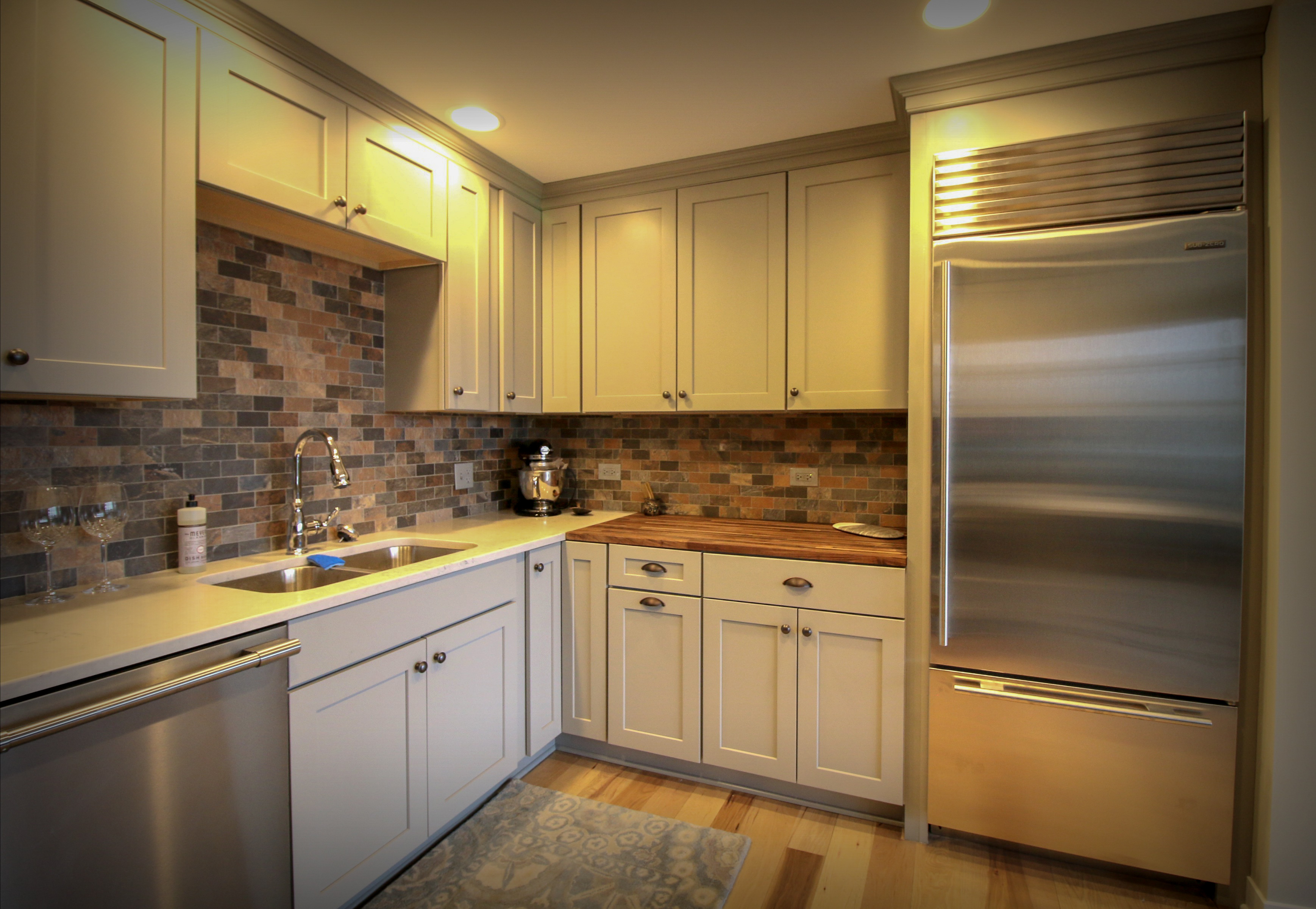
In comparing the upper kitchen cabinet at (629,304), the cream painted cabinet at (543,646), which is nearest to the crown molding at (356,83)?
the upper kitchen cabinet at (629,304)

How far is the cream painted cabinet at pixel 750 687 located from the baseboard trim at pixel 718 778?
0.10 metres

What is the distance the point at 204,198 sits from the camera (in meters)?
1.66

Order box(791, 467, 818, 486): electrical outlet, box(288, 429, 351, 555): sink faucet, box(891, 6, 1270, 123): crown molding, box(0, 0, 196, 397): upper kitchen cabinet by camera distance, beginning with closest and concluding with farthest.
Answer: box(0, 0, 196, 397): upper kitchen cabinet → box(891, 6, 1270, 123): crown molding → box(288, 429, 351, 555): sink faucet → box(791, 467, 818, 486): electrical outlet

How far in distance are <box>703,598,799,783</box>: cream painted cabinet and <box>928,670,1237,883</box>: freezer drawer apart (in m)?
0.45

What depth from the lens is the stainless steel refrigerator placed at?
1.68 meters

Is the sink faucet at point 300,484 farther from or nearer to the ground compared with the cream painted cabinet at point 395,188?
nearer to the ground

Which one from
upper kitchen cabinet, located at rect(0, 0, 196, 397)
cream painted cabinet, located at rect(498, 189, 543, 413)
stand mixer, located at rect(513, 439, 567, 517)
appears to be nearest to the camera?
upper kitchen cabinet, located at rect(0, 0, 196, 397)

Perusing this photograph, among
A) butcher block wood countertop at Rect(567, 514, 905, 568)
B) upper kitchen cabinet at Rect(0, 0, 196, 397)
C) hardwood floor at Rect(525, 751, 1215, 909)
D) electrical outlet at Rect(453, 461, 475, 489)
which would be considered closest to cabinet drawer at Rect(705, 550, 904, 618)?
butcher block wood countertop at Rect(567, 514, 905, 568)

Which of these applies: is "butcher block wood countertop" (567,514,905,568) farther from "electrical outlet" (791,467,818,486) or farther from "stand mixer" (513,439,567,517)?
"stand mixer" (513,439,567,517)

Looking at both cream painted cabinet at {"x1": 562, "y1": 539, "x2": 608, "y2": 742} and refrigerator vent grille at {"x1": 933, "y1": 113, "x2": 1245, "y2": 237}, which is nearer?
refrigerator vent grille at {"x1": 933, "y1": 113, "x2": 1245, "y2": 237}

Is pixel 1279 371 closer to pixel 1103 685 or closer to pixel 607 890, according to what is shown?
pixel 1103 685

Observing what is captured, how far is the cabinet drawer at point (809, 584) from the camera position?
6.65 feet

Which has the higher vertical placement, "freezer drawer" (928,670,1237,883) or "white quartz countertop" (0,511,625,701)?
"white quartz countertop" (0,511,625,701)

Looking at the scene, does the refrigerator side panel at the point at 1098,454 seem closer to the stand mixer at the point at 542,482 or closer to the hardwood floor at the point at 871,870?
the hardwood floor at the point at 871,870
